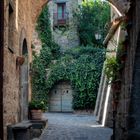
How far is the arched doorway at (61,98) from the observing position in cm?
2703

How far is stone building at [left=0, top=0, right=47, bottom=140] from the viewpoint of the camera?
812 centimetres

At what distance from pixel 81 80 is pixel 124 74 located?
59.5 ft

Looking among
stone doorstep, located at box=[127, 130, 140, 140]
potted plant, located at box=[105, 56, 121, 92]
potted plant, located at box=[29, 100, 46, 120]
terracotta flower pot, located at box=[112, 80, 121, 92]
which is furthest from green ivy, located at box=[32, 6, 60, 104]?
stone doorstep, located at box=[127, 130, 140, 140]

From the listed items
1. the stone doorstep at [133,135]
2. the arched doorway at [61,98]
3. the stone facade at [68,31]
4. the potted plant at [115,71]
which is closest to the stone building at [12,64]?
the potted plant at [115,71]

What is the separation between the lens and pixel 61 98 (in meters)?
27.3

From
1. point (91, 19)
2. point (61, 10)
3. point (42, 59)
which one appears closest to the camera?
point (42, 59)

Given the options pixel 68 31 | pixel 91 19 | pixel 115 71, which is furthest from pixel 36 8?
pixel 68 31

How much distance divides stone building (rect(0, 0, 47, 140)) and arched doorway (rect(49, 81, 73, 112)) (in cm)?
1259

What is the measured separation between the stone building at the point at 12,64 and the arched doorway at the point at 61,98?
12593 millimetres

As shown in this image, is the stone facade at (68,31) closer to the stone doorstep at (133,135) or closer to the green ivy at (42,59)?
the green ivy at (42,59)

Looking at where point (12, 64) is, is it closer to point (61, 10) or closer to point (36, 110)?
point (36, 110)

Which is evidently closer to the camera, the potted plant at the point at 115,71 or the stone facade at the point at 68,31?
the potted plant at the point at 115,71

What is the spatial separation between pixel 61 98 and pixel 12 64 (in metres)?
17.2

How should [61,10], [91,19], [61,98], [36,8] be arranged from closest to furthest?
[36,8] < [61,98] < [91,19] < [61,10]
